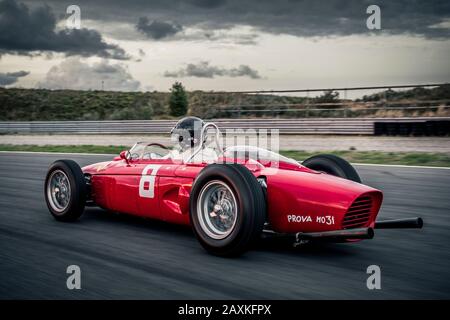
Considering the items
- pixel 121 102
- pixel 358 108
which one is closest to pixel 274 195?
pixel 358 108

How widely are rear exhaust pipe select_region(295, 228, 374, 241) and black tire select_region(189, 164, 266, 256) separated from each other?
0.37 m

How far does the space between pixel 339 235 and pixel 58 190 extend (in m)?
3.71

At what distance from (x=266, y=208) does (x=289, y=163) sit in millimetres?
644

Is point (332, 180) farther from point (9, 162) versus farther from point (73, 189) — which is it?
point (9, 162)

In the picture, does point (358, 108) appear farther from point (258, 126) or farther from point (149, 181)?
point (149, 181)

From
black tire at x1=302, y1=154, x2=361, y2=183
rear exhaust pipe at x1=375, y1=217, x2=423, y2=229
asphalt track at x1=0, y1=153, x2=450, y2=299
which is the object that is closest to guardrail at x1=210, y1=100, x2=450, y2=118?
asphalt track at x1=0, y1=153, x2=450, y2=299

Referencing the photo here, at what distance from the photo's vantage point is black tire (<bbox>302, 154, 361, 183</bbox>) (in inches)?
215

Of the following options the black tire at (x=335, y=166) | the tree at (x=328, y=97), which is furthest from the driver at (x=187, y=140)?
the tree at (x=328, y=97)

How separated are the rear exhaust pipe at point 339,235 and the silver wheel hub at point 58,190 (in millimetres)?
3155

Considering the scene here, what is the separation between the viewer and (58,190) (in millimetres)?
6535

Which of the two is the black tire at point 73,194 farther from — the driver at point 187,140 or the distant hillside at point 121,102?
the distant hillside at point 121,102

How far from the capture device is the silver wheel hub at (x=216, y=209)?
4.76 metres
